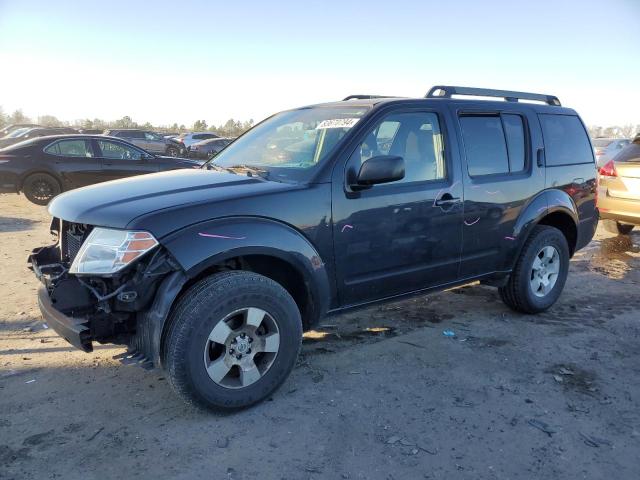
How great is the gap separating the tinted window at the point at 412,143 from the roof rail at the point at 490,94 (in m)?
0.36

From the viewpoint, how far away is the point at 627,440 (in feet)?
9.39

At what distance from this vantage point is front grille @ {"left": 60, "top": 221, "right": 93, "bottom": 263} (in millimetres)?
3002

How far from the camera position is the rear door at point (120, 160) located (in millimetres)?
10922

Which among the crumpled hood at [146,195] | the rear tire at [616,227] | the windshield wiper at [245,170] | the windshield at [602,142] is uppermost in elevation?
the windshield wiper at [245,170]

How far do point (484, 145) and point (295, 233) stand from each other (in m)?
2.00

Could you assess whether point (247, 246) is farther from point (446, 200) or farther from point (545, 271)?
point (545, 271)

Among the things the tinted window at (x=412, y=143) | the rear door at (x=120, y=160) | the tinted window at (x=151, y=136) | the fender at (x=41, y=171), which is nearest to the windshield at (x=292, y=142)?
the tinted window at (x=412, y=143)

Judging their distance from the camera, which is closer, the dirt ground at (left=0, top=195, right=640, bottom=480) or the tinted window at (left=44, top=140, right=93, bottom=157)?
the dirt ground at (left=0, top=195, right=640, bottom=480)

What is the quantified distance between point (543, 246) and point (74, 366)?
4059 millimetres

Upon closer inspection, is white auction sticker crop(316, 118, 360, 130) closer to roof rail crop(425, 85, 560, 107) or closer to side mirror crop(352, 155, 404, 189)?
side mirror crop(352, 155, 404, 189)

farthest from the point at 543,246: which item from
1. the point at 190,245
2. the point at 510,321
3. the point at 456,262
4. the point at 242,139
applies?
the point at 190,245

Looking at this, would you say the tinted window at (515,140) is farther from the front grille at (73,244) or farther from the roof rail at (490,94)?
the front grille at (73,244)

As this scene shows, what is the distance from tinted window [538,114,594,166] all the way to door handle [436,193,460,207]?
1.39 m

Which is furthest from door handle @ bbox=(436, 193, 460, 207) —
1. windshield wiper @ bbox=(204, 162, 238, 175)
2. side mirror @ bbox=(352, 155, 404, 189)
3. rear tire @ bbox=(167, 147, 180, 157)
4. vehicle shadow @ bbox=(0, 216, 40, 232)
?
rear tire @ bbox=(167, 147, 180, 157)
